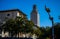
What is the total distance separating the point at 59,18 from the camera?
32.2 meters

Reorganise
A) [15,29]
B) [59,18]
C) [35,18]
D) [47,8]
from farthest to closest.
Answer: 1. [35,18]
2. [15,29]
3. [59,18]
4. [47,8]

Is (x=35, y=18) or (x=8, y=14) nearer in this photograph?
(x=8, y=14)

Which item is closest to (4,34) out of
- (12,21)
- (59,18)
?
(12,21)

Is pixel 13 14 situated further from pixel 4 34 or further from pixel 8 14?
pixel 4 34

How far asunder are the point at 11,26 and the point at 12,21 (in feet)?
7.11

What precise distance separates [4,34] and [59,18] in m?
39.3

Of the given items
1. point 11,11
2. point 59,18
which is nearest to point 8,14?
point 11,11

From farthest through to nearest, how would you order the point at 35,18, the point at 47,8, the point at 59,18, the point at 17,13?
the point at 35,18 < the point at 17,13 < the point at 59,18 < the point at 47,8

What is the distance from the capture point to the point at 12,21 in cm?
5788

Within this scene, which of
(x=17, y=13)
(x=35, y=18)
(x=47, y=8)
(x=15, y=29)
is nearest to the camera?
(x=47, y=8)

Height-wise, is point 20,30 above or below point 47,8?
below

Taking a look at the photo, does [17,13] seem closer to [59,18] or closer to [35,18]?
[35,18]

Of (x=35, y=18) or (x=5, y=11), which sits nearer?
(x=5, y=11)

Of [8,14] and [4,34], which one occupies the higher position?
[8,14]
